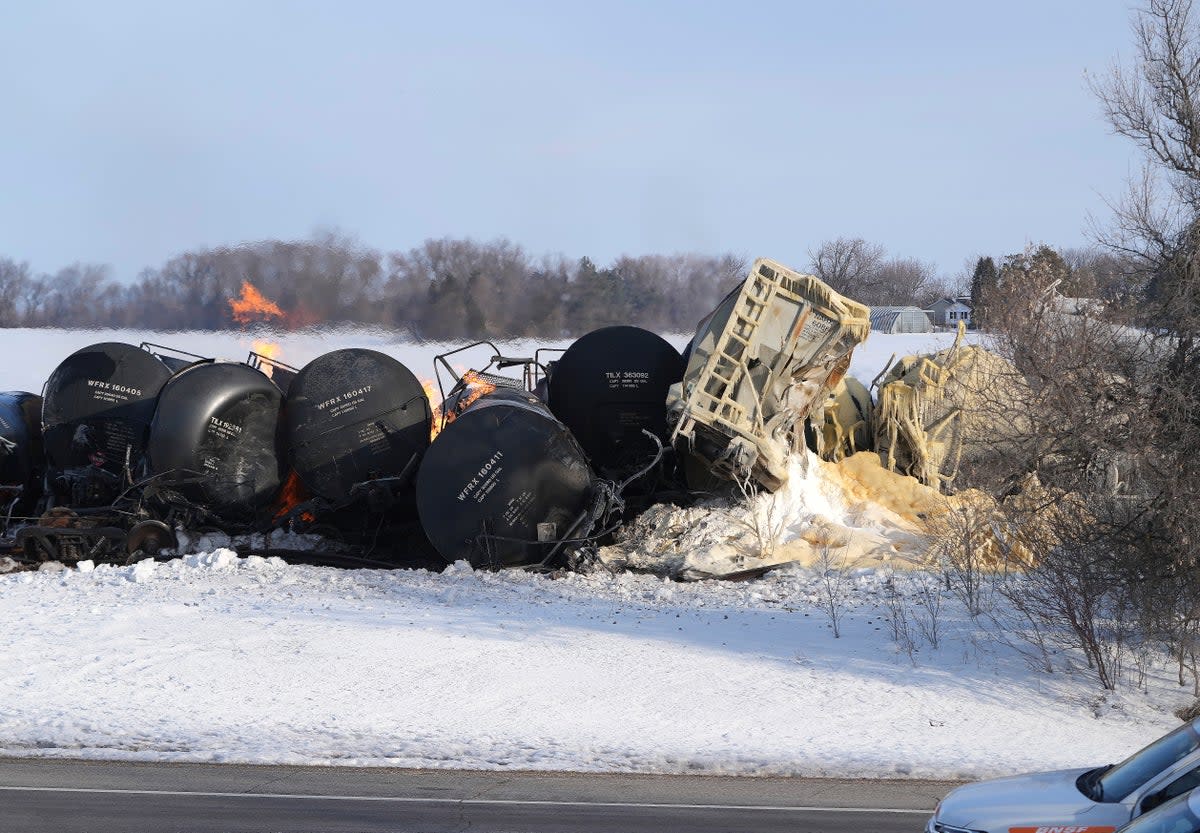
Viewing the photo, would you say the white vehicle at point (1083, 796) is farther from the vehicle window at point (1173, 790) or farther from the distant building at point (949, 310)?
the distant building at point (949, 310)

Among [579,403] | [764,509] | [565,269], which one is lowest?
[764,509]

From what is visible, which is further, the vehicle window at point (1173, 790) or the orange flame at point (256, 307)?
the orange flame at point (256, 307)

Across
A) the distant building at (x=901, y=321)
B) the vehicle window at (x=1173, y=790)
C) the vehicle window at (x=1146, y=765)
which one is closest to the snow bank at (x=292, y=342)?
the vehicle window at (x=1146, y=765)

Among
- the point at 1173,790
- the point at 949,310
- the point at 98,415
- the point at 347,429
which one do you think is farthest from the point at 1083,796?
the point at 949,310

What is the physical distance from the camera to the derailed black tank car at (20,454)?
1923cm

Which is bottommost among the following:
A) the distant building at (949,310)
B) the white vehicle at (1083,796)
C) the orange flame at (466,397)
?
the white vehicle at (1083,796)

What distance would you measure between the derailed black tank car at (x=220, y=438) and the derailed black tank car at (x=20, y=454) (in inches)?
144

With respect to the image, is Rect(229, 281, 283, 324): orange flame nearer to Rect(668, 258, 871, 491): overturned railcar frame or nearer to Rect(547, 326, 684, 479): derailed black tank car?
Rect(547, 326, 684, 479): derailed black tank car

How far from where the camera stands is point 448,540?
15.6 meters

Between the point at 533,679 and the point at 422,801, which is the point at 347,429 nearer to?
the point at 533,679

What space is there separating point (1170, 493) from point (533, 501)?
738 centimetres

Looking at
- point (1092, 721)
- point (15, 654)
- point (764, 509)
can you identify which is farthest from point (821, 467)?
point (15, 654)

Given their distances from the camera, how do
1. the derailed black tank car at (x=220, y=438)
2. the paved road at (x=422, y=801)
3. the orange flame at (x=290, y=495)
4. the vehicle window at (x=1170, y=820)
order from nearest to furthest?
the vehicle window at (x=1170, y=820), the paved road at (x=422, y=801), the derailed black tank car at (x=220, y=438), the orange flame at (x=290, y=495)

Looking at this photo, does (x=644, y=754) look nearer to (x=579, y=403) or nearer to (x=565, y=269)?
(x=579, y=403)
